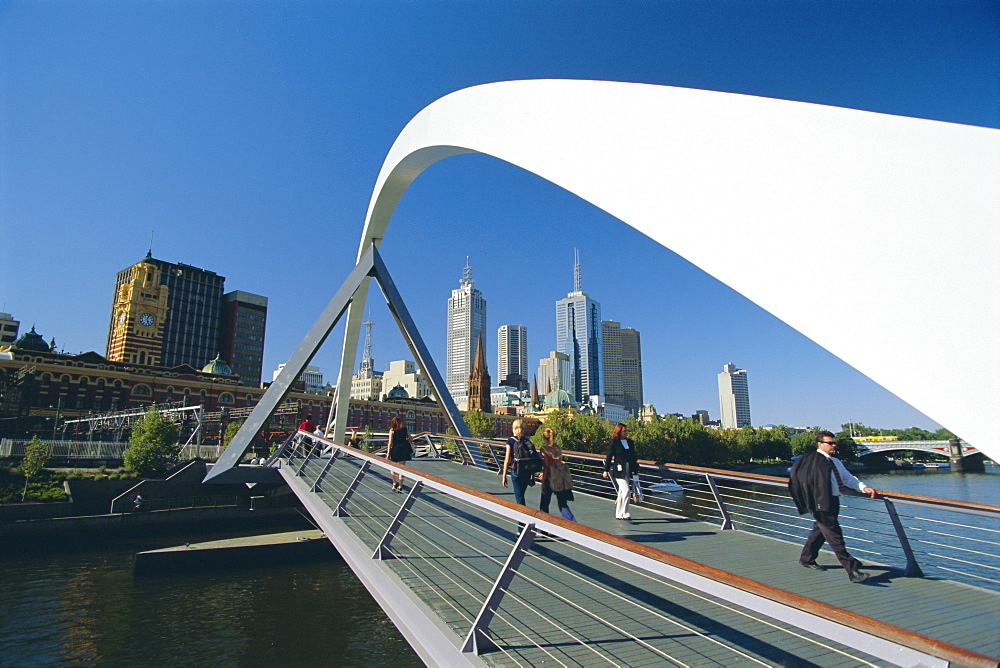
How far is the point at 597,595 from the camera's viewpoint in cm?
337

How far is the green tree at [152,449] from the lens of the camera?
2391 centimetres


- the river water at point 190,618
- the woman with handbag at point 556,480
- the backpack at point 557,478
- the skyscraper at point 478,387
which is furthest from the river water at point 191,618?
the skyscraper at point 478,387

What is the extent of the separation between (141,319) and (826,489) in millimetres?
78514

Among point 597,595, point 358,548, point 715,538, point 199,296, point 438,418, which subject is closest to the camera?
point 597,595

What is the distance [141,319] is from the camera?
6762 cm

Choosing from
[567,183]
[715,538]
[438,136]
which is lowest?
[715,538]

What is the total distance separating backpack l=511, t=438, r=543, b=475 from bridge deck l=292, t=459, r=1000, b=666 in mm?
619

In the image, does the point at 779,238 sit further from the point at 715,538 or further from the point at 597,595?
the point at 715,538

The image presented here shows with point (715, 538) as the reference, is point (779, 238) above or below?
above

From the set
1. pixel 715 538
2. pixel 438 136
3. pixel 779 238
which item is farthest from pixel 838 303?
pixel 438 136

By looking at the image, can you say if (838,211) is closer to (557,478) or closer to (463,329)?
(557,478)

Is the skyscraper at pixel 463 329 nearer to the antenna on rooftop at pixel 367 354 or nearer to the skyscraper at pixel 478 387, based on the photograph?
the antenna on rooftop at pixel 367 354

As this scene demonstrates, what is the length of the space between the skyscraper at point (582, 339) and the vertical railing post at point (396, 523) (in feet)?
597

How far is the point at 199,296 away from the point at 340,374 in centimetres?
7876
